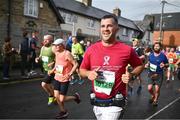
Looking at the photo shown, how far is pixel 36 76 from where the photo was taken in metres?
16.5

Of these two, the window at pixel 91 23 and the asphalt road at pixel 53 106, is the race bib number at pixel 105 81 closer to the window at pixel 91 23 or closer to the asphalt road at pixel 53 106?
the asphalt road at pixel 53 106

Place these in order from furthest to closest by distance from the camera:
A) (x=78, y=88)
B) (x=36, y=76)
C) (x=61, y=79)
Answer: (x=36, y=76) < (x=78, y=88) < (x=61, y=79)

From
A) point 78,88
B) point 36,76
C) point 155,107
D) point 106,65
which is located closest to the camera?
point 106,65

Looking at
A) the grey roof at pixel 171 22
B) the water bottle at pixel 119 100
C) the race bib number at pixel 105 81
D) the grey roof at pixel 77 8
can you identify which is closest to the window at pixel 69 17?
the grey roof at pixel 77 8

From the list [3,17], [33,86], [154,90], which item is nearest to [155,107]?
[154,90]

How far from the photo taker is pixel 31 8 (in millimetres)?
26922

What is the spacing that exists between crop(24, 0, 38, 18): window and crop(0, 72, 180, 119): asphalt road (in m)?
14.4

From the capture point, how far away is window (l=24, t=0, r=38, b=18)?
26422 mm

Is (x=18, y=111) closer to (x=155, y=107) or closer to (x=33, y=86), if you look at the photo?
(x=155, y=107)

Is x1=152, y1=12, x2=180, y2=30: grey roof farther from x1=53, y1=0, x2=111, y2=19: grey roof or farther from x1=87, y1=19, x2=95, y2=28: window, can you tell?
x1=87, y1=19, x2=95, y2=28: window

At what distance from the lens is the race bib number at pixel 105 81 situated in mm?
4352

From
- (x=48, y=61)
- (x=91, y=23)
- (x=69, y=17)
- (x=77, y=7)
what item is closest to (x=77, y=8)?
(x=77, y=7)

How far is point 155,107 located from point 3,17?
1546cm

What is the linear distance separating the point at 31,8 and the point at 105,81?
23.4 m
